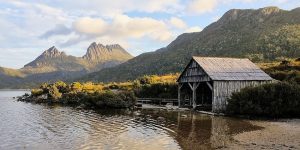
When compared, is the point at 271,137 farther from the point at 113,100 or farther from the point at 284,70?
the point at 284,70

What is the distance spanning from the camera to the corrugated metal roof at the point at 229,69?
1992 inches

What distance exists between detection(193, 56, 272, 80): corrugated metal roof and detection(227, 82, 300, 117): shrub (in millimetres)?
5372

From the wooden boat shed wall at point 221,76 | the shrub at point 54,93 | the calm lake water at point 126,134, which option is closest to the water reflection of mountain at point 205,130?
the calm lake water at point 126,134

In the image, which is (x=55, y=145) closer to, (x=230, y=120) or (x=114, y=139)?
(x=114, y=139)

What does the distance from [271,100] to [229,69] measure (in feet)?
33.1

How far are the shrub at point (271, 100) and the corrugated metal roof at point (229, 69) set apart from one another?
5.37 m

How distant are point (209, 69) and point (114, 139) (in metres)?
23.9

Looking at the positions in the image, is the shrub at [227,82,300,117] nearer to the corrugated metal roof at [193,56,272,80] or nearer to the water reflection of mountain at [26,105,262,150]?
the water reflection of mountain at [26,105,262,150]

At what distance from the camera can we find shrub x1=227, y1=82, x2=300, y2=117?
43.3 metres

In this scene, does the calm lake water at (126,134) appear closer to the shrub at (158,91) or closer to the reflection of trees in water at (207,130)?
the reflection of trees in water at (207,130)

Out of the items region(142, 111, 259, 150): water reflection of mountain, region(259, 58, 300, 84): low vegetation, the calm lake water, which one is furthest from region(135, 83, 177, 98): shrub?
the calm lake water

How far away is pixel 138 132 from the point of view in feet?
116

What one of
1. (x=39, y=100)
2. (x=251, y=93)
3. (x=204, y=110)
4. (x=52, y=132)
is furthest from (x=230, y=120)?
(x=39, y=100)

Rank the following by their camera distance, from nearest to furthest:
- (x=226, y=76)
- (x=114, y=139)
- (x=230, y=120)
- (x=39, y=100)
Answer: (x=114, y=139) → (x=230, y=120) → (x=226, y=76) → (x=39, y=100)
